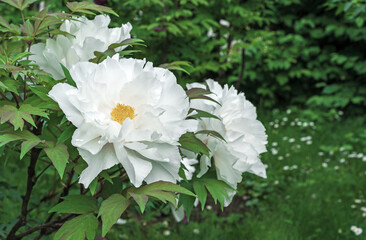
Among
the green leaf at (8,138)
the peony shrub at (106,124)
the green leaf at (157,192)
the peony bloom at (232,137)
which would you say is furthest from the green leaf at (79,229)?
the peony bloom at (232,137)

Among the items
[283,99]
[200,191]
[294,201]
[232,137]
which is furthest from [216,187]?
[283,99]

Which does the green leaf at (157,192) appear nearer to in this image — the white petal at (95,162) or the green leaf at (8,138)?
the white petal at (95,162)

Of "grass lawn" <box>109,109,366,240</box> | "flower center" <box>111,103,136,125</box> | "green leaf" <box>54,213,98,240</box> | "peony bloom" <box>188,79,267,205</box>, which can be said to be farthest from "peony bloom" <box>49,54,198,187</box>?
"grass lawn" <box>109,109,366,240</box>

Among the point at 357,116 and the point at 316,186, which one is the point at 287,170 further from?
the point at 357,116

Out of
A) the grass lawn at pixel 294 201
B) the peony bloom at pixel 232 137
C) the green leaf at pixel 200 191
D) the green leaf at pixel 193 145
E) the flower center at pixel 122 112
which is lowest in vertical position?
the grass lawn at pixel 294 201

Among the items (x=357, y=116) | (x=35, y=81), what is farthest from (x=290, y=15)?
(x=35, y=81)

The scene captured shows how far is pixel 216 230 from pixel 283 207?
0.66 meters

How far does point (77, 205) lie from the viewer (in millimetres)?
1020

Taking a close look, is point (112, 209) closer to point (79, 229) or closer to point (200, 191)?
point (79, 229)

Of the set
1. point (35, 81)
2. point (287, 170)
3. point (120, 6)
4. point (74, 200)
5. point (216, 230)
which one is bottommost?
point (287, 170)

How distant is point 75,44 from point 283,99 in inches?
204

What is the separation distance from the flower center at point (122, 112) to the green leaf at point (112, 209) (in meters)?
0.17

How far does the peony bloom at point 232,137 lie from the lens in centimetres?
119

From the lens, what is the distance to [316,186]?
3449 mm
